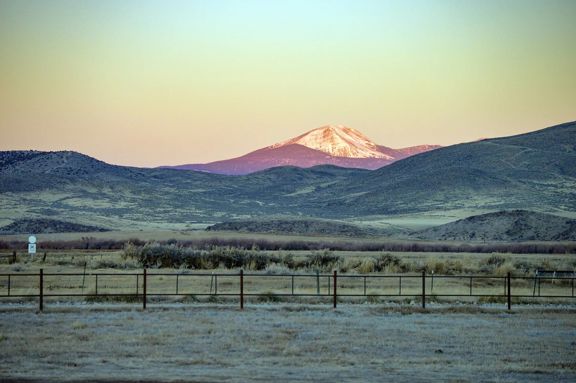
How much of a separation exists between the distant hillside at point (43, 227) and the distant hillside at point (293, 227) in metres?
13.3

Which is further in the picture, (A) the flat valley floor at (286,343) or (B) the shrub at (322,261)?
(B) the shrub at (322,261)

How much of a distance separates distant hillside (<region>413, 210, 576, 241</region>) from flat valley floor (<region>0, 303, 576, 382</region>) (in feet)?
198

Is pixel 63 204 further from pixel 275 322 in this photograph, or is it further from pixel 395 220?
pixel 275 322

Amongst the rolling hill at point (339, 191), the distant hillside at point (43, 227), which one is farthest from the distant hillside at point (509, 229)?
the distant hillside at point (43, 227)

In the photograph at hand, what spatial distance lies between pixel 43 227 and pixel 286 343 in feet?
253

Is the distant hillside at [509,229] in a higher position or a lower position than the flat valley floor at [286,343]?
higher

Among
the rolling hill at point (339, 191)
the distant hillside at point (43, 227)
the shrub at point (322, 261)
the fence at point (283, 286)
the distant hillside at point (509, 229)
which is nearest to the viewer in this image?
the fence at point (283, 286)

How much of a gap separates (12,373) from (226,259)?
103ft

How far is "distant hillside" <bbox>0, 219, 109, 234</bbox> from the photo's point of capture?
92.9 metres

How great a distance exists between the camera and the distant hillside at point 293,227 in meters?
97.1

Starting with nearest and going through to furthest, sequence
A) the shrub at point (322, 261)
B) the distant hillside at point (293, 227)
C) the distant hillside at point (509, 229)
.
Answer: the shrub at point (322, 261), the distant hillside at point (509, 229), the distant hillside at point (293, 227)

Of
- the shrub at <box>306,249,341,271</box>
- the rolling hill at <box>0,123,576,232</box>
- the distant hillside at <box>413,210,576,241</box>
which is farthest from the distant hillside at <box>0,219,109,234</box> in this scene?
the shrub at <box>306,249,341,271</box>

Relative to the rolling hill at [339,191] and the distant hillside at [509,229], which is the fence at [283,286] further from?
the rolling hill at [339,191]

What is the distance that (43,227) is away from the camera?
9444cm
